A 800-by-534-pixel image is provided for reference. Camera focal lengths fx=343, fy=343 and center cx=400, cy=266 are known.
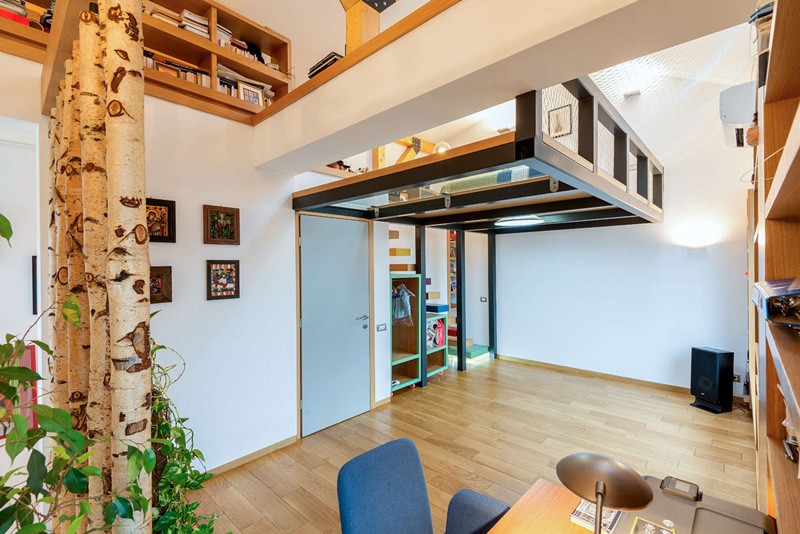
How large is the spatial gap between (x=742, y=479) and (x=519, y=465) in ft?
5.27

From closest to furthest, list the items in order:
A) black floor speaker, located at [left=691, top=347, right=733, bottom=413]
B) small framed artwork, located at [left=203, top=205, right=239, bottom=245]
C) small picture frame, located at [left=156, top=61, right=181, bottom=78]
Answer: small picture frame, located at [left=156, top=61, right=181, bottom=78]
small framed artwork, located at [left=203, top=205, right=239, bottom=245]
black floor speaker, located at [left=691, top=347, right=733, bottom=413]

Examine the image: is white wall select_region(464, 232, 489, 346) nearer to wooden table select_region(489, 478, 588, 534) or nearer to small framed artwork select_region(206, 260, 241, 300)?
small framed artwork select_region(206, 260, 241, 300)

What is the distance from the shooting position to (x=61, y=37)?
4.53ft

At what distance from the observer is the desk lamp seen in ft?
2.42

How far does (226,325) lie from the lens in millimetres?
2752

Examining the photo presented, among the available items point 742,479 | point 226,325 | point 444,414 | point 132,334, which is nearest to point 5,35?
point 226,325

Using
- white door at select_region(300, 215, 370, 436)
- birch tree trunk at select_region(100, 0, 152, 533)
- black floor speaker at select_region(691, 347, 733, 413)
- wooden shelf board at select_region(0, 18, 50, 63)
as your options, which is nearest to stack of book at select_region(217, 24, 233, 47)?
wooden shelf board at select_region(0, 18, 50, 63)

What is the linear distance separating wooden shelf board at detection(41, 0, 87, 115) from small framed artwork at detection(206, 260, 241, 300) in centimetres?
131

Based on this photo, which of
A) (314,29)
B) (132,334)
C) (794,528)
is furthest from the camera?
(314,29)

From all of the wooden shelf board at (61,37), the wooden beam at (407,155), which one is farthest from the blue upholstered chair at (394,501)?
the wooden beam at (407,155)

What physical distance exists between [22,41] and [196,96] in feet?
2.89

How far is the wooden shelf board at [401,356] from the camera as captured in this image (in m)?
4.35

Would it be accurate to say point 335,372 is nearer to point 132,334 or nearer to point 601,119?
point 132,334

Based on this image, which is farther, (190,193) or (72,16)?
(190,193)
